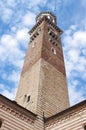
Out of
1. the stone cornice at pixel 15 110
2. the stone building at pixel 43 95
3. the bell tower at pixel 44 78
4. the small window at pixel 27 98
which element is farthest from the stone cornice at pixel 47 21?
the stone cornice at pixel 15 110

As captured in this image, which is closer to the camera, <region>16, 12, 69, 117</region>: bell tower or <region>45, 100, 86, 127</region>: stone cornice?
<region>45, 100, 86, 127</region>: stone cornice

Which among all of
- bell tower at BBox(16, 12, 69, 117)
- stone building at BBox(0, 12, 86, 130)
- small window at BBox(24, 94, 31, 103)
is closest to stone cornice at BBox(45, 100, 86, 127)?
stone building at BBox(0, 12, 86, 130)

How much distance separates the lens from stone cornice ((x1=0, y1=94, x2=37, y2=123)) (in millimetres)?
12973

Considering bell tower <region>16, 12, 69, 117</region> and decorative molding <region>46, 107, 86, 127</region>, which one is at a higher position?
bell tower <region>16, 12, 69, 117</region>

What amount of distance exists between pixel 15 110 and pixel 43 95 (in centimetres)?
331

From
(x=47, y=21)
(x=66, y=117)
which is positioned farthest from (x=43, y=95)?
(x=47, y=21)

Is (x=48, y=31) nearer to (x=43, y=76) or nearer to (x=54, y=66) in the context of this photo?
(x=54, y=66)

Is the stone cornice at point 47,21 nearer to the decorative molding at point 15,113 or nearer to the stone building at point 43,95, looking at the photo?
the stone building at point 43,95

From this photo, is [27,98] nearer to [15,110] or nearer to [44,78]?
[44,78]

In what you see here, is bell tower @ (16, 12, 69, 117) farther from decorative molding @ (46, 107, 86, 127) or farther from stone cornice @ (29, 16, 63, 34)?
stone cornice @ (29, 16, 63, 34)

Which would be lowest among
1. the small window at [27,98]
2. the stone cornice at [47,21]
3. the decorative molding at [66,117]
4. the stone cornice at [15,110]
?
A: the decorative molding at [66,117]

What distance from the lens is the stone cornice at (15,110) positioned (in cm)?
1297

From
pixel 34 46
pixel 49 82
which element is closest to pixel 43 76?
pixel 49 82

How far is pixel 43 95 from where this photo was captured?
16.1 meters
